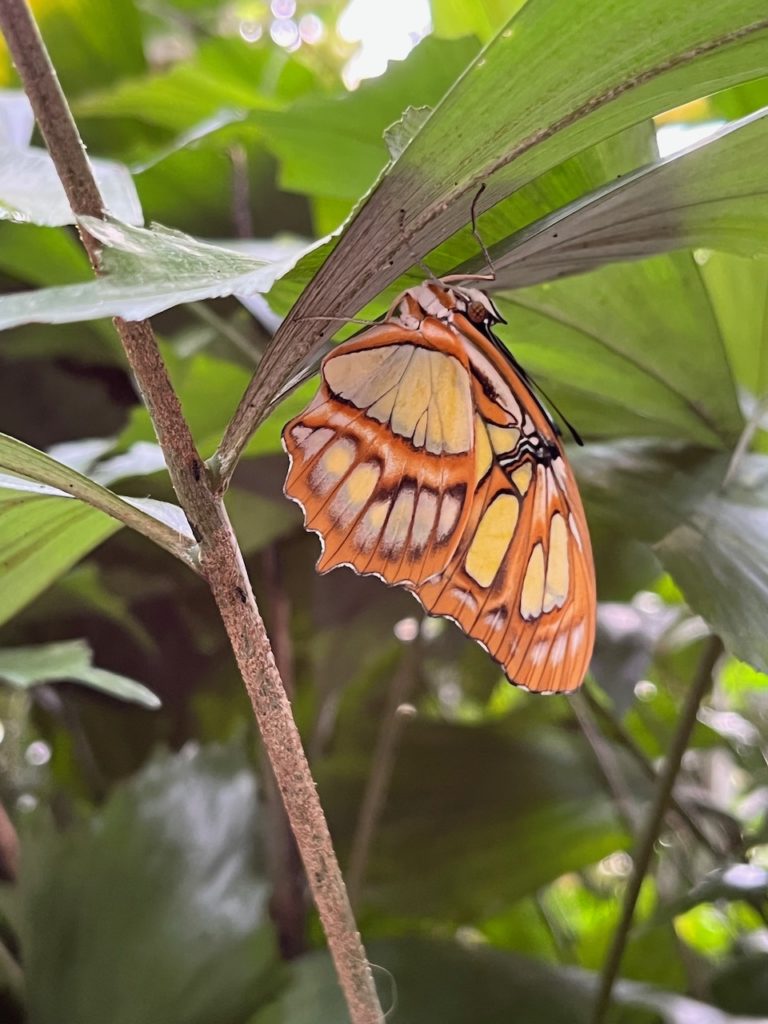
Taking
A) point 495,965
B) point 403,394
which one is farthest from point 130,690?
point 495,965

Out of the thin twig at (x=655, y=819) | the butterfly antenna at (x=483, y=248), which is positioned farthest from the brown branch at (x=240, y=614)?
the thin twig at (x=655, y=819)

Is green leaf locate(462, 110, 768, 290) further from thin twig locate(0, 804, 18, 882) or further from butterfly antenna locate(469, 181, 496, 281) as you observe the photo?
thin twig locate(0, 804, 18, 882)

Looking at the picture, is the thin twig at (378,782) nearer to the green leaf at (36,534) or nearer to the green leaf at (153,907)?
the green leaf at (153,907)

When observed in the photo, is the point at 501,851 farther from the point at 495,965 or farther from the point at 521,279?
the point at 521,279

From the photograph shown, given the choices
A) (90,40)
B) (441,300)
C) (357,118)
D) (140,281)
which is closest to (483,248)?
(441,300)

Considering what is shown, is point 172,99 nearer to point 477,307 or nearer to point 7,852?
point 477,307
